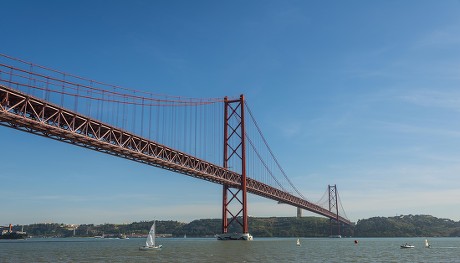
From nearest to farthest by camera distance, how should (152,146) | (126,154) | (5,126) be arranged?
(5,126) → (126,154) → (152,146)

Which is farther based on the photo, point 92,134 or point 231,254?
point 92,134

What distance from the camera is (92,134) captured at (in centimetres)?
5169

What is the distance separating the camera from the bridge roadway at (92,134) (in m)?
41.3

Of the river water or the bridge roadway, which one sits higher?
the bridge roadway

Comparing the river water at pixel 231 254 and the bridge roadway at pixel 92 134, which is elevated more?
the bridge roadway at pixel 92 134

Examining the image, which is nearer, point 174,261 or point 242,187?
point 174,261

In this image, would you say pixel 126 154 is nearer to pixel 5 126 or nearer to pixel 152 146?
pixel 152 146

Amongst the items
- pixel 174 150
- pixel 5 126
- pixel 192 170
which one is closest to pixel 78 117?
pixel 5 126

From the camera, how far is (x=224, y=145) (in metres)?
83.6

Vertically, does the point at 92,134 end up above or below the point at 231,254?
above

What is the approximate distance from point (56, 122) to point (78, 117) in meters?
2.29

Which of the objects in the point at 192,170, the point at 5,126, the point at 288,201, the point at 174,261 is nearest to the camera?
the point at 174,261

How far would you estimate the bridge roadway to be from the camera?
41312 mm

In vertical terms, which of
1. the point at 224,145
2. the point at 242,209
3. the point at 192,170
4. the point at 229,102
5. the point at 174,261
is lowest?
the point at 174,261
